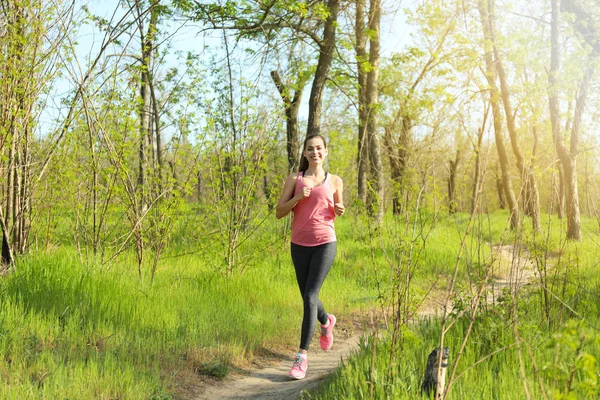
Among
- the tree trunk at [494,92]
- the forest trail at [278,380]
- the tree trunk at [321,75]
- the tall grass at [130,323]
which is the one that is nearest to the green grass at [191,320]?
the tall grass at [130,323]

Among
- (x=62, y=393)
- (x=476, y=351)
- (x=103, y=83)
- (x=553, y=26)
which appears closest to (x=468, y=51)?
(x=553, y=26)

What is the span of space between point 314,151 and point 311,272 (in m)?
1.05

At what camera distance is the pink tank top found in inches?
185

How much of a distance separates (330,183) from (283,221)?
4842 millimetres

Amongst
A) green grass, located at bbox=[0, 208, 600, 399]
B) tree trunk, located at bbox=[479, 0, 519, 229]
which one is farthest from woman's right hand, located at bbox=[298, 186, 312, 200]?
tree trunk, located at bbox=[479, 0, 519, 229]

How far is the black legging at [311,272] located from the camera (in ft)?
15.3

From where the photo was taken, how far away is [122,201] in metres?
6.55

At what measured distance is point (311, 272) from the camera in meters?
4.68

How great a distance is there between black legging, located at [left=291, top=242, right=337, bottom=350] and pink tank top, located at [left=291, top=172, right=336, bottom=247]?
0.06 m

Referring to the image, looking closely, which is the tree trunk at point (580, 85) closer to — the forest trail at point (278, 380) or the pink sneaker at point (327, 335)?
the forest trail at point (278, 380)

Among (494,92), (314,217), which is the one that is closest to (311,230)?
(314,217)

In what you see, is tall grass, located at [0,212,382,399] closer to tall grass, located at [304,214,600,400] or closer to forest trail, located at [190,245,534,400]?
forest trail, located at [190,245,534,400]

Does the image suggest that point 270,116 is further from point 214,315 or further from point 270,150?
point 214,315

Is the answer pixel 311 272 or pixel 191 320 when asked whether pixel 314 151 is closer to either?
pixel 311 272
